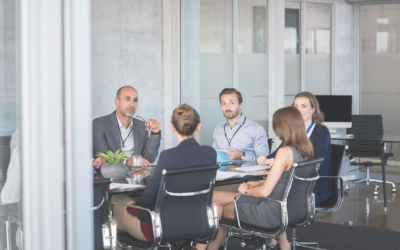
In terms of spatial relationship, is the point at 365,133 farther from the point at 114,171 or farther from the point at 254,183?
the point at 114,171

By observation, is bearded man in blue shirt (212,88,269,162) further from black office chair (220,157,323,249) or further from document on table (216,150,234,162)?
black office chair (220,157,323,249)

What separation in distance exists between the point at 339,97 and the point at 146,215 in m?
5.30

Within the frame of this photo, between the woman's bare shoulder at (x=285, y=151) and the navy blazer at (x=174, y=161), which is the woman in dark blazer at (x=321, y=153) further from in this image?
the navy blazer at (x=174, y=161)

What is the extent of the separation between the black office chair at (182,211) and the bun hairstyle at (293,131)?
785 mm

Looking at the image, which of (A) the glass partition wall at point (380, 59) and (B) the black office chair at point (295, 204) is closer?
(B) the black office chair at point (295, 204)

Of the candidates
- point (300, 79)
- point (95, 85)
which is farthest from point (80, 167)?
point (300, 79)

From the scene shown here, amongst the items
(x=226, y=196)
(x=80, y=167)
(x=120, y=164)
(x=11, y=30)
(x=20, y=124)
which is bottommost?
(x=226, y=196)

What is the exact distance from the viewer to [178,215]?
2.86m

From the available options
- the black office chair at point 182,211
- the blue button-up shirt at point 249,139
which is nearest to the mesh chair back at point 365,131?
the blue button-up shirt at point 249,139

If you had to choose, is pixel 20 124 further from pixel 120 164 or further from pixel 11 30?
pixel 120 164

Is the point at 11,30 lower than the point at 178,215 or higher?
→ higher

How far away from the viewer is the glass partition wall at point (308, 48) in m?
8.39

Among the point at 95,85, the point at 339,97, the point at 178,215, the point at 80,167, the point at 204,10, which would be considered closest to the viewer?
the point at 80,167

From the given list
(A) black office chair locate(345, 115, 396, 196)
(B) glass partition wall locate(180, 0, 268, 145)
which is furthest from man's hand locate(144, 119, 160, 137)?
(A) black office chair locate(345, 115, 396, 196)
